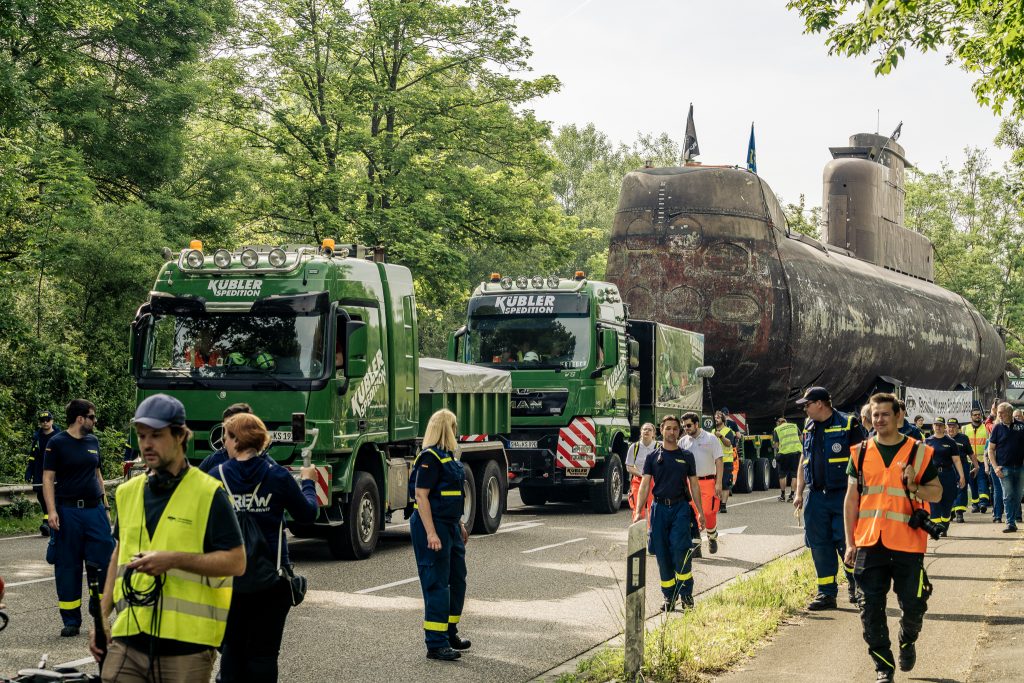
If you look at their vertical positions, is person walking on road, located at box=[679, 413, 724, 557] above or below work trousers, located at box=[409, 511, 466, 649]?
above

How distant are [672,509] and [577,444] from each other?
937 centimetres

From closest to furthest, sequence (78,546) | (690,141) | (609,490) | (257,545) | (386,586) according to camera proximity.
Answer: (257,545)
(78,546)
(386,586)
(609,490)
(690,141)

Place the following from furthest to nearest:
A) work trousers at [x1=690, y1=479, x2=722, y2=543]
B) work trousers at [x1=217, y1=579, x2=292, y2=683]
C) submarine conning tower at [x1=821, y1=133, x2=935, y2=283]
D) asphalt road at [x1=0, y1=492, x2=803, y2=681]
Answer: submarine conning tower at [x1=821, y1=133, x2=935, y2=283], work trousers at [x1=690, y1=479, x2=722, y2=543], asphalt road at [x1=0, y1=492, x2=803, y2=681], work trousers at [x1=217, y1=579, x2=292, y2=683]

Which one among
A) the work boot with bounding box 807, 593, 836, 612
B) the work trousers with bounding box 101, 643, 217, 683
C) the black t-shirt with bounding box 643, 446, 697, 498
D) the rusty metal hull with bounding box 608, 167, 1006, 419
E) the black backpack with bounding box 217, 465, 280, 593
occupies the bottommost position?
the work boot with bounding box 807, 593, 836, 612

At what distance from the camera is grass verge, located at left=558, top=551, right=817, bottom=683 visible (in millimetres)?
8109

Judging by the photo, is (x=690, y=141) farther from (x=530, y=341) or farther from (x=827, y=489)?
(x=827, y=489)

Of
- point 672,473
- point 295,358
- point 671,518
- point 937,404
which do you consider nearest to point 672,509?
point 671,518

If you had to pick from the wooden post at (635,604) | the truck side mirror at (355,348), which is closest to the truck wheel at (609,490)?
the truck side mirror at (355,348)

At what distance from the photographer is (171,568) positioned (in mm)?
4574

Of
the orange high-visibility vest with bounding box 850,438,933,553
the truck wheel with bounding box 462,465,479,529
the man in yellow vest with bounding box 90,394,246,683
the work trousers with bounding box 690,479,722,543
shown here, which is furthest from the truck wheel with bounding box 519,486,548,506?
the man in yellow vest with bounding box 90,394,246,683

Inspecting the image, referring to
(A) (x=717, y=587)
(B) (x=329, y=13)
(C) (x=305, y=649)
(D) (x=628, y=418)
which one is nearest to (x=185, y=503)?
(C) (x=305, y=649)

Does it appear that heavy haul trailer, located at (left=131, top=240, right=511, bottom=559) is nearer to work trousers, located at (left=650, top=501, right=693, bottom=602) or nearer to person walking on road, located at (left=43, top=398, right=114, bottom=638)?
person walking on road, located at (left=43, top=398, right=114, bottom=638)

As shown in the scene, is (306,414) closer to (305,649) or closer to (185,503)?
(305,649)

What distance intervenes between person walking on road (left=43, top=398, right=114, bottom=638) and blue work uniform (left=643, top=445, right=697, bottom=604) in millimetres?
4442
